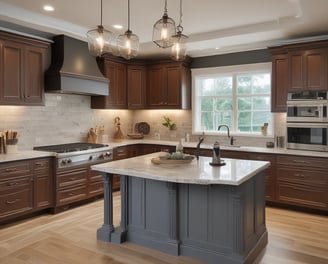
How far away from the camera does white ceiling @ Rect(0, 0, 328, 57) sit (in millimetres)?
3744

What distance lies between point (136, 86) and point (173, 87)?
32.8 inches

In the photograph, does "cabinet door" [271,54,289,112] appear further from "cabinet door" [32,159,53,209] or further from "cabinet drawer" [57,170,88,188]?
"cabinet door" [32,159,53,209]

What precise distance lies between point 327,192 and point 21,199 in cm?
434

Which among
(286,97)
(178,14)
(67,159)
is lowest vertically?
(67,159)

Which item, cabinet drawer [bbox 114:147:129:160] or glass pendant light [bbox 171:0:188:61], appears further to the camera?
cabinet drawer [bbox 114:147:129:160]

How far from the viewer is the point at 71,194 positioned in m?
4.67

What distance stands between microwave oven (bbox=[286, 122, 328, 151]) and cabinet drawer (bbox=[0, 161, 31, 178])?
4.00 m

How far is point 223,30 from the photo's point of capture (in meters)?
4.86

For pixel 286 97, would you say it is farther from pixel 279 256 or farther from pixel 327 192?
pixel 279 256

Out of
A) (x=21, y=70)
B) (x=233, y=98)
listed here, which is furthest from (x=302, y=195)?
(x=21, y=70)

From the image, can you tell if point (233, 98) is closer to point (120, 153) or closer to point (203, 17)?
point (203, 17)

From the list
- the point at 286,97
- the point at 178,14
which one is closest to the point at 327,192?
the point at 286,97

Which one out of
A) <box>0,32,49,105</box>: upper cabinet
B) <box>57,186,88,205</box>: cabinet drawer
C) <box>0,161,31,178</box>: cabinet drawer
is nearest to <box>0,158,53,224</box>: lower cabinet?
<box>0,161,31,178</box>: cabinet drawer

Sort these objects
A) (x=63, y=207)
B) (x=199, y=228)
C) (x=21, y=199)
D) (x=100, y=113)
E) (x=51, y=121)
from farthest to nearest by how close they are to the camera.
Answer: (x=100, y=113) < (x=51, y=121) < (x=63, y=207) < (x=21, y=199) < (x=199, y=228)
